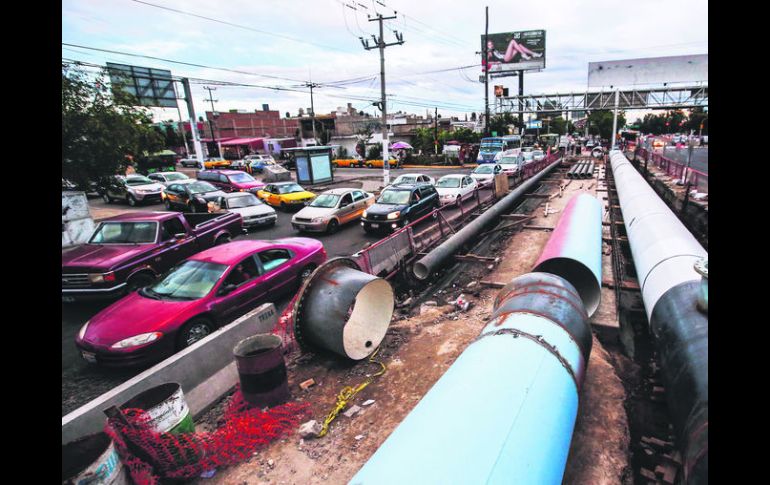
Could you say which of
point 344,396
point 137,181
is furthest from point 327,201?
point 137,181

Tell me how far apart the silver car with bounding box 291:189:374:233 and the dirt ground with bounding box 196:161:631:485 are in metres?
7.30

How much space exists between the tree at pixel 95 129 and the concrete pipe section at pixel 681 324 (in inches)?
578

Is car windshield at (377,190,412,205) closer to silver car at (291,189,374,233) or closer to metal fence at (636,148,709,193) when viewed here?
silver car at (291,189,374,233)

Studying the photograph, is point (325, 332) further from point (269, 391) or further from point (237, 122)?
point (237, 122)

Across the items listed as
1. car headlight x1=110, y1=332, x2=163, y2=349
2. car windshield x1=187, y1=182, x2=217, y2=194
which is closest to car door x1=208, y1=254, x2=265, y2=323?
car headlight x1=110, y1=332, x2=163, y2=349

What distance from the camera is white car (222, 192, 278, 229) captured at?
52.2 feet

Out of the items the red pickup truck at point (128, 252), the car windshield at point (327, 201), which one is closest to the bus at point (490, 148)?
the car windshield at point (327, 201)

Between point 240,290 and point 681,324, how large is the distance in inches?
273

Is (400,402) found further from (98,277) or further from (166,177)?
(166,177)

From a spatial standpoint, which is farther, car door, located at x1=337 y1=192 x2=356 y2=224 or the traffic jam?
car door, located at x1=337 y1=192 x2=356 y2=224

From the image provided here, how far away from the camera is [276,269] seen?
8008 millimetres

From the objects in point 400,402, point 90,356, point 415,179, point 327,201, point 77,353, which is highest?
point 415,179

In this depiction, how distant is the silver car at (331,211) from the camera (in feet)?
48.0
